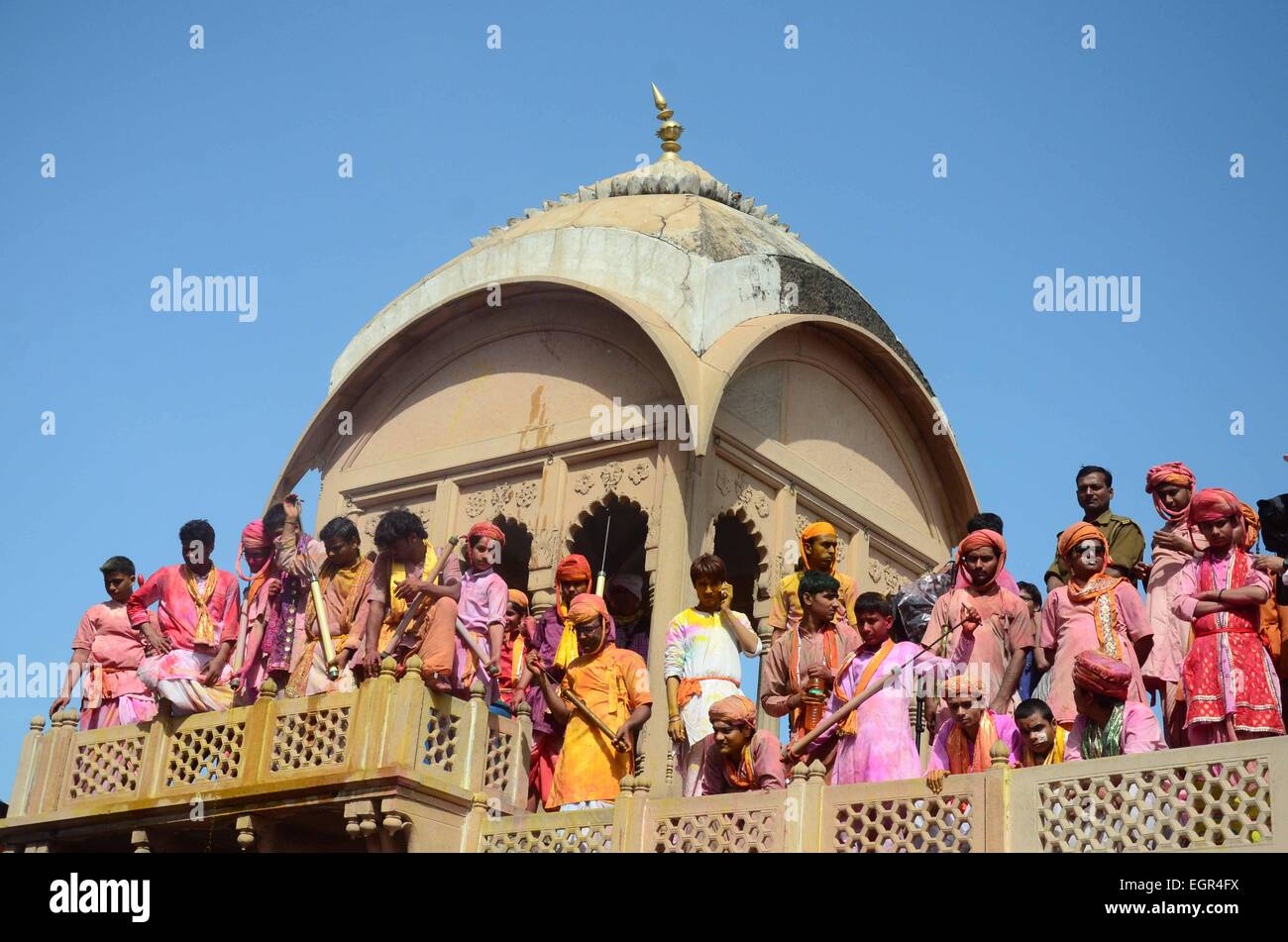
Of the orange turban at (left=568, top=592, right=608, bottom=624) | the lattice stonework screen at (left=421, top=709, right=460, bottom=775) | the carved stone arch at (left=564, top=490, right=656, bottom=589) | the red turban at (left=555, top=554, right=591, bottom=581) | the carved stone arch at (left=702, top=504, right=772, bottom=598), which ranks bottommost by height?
the lattice stonework screen at (left=421, top=709, right=460, bottom=775)

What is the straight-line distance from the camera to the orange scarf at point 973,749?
9.65m

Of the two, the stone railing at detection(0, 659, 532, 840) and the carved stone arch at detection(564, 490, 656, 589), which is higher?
the carved stone arch at detection(564, 490, 656, 589)

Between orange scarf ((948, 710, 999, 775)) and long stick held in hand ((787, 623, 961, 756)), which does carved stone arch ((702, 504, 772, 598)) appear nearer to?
long stick held in hand ((787, 623, 961, 756))

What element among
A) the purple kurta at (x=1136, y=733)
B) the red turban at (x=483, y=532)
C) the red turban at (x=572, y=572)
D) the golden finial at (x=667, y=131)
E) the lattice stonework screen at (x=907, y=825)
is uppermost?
the golden finial at (x=667, y=131)

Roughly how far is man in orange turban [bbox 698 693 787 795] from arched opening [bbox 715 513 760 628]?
16.4 ft

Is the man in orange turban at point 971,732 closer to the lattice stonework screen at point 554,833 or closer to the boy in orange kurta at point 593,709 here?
the lattice stonework screen at point 554,833

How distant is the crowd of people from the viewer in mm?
9547

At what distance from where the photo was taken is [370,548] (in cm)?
1546

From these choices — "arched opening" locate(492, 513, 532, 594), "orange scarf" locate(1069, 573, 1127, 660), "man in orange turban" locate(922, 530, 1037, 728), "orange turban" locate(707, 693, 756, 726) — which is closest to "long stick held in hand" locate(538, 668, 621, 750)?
"orange turban" locate(707, 693, 756, 726)

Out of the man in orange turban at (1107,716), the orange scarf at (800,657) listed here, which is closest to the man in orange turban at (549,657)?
the orange scarf at (800,657)

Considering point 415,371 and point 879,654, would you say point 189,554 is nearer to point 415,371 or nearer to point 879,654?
point 415,371

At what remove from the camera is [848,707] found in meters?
10.1

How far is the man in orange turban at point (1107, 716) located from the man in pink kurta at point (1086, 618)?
183 millimetres
